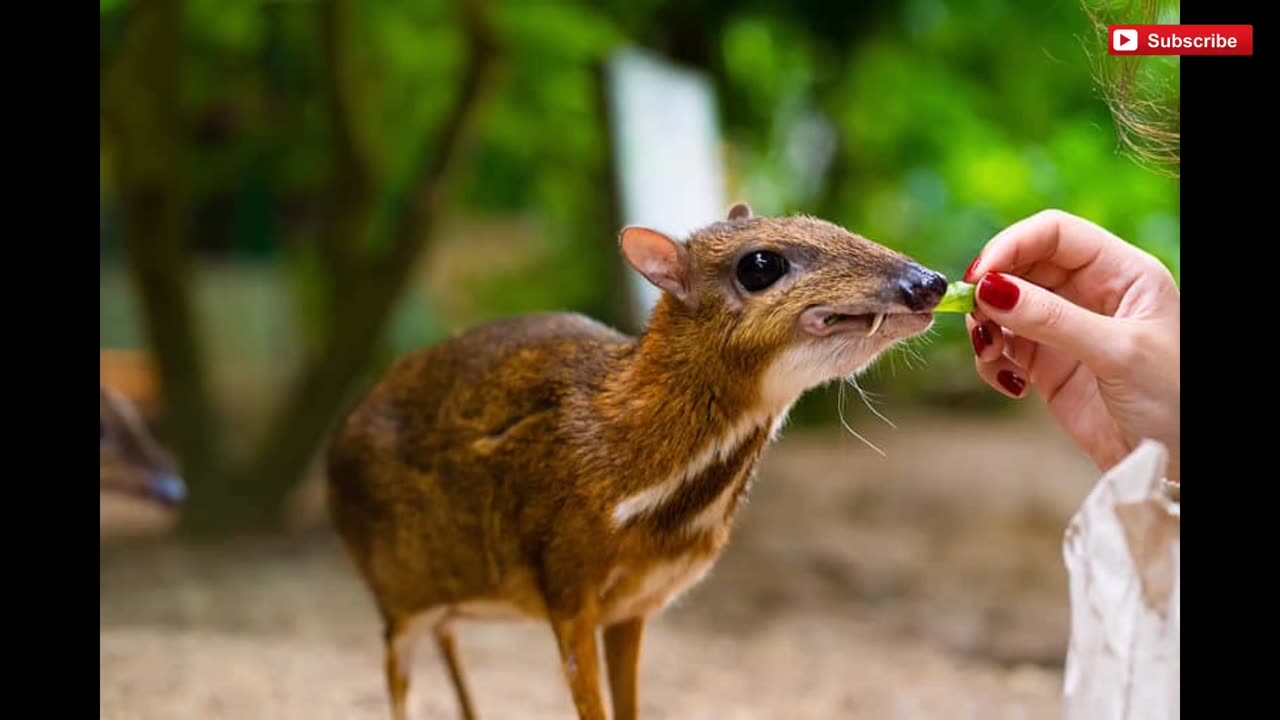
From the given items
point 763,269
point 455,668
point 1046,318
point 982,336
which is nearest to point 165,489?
point 455,668

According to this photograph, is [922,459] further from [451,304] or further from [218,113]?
[218,113]

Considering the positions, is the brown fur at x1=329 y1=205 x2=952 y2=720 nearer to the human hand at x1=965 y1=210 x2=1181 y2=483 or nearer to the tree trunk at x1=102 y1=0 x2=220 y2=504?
the human hand at x1=965 y1=210 x2=1181 y2=483

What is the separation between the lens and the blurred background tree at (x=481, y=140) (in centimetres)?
606

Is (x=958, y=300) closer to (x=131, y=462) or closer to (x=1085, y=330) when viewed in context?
(x=1085, y=330)

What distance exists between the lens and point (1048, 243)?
2.57 meters

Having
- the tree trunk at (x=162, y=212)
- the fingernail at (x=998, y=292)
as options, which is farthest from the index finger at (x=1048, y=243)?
the tree trunk at (x=162, y=212)

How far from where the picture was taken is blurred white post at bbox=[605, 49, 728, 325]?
5.18 metres

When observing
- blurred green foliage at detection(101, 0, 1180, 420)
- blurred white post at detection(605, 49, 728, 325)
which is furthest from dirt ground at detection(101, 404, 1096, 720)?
blurred white post at detection(605, 49, 728, 325)

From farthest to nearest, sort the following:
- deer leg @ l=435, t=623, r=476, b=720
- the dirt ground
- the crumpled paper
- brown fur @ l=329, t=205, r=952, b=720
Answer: the dirt ground → deer leg @ l=435, t=623, r=476, b=720 → brown fur @ l=329, t=205, r=952, b=720 → the crumpled paper

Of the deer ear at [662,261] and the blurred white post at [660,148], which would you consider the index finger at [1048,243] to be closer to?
the deer ear at [662,261]

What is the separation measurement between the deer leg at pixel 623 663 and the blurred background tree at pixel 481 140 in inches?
103
